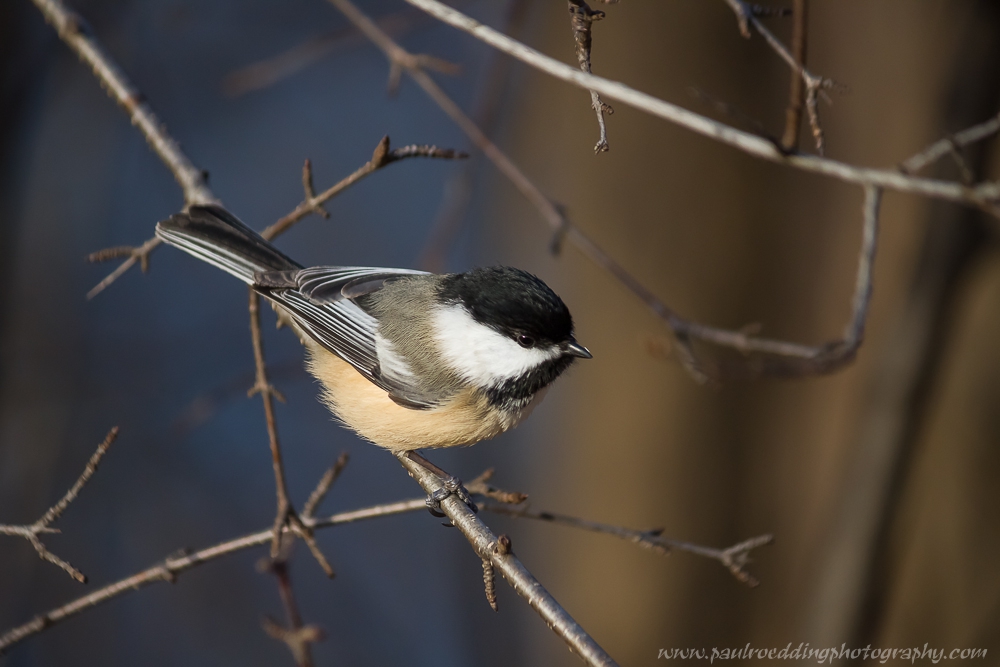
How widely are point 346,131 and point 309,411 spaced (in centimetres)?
279

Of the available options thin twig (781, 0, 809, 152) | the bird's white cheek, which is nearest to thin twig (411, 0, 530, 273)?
the bird's white cheek

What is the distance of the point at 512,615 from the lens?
15.6 feet

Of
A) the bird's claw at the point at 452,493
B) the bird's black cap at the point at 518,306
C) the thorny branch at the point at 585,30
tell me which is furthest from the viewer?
the bird's black cap at the point at 518,306

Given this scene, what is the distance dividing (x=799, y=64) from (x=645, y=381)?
219cm

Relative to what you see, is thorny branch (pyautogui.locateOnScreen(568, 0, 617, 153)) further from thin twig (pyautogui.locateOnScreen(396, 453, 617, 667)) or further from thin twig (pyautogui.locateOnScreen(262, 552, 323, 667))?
thin twig (pyautogui.locateOnScreen(262, 552, 323, 667))

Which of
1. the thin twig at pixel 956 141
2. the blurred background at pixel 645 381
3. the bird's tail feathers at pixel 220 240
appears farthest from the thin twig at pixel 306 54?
the thin twig at pixel 956 141

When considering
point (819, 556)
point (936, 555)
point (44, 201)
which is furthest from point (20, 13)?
point (936, 555)

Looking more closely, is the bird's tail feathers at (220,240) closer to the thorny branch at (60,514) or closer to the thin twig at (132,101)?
the thin twig at (132,101)

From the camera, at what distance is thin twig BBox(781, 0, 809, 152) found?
1.22 m

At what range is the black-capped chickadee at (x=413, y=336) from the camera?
78.8 inches

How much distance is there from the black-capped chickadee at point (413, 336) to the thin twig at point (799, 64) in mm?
757

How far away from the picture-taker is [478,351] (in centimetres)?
208

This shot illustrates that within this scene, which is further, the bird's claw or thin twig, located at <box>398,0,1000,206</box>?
the bird's claw

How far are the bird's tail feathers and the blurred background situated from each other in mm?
420
